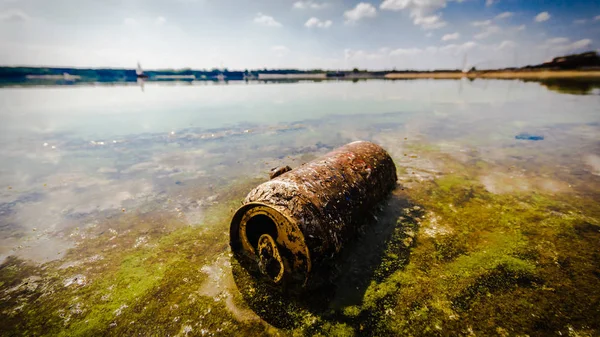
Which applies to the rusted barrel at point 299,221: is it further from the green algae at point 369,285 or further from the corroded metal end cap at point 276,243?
the green algae at point 369,285

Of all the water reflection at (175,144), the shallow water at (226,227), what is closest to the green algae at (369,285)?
the shallow water at (226,227)

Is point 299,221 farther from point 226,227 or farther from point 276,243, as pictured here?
point 226,227

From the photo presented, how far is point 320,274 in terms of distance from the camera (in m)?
3.30

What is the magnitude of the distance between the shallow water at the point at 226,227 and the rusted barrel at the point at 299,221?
403 mm

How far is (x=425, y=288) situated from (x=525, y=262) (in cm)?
158

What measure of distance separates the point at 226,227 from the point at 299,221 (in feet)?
7.08

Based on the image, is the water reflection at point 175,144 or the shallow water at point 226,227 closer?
the shallow water at point 226,227

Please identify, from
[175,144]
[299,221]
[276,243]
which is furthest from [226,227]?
[175,144]

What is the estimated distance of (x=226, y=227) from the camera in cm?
456

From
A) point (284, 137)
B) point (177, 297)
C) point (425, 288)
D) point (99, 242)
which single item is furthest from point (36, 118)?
point (425, 288)

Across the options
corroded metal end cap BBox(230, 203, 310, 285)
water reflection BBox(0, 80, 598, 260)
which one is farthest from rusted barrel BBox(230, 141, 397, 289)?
water reflection BBox(0, 80, 598, 260)

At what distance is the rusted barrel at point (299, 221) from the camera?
2996mm

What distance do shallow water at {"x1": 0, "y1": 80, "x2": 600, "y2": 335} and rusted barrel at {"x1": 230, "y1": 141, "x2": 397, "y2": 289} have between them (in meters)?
0.40

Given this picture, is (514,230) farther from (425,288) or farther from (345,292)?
(345,292)
